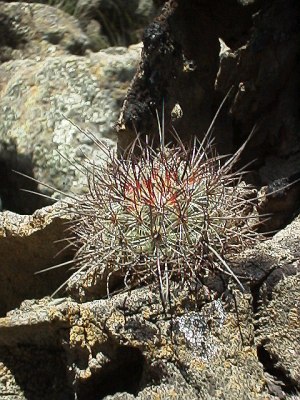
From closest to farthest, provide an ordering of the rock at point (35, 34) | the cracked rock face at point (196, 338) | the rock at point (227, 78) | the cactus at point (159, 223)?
the cracked rock face at point (196, 338), the cactus at point (159, 223), the rock at point (227, 78), the rock at point (35, 34)

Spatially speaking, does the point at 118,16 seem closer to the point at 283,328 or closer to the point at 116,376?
the point at 116,376

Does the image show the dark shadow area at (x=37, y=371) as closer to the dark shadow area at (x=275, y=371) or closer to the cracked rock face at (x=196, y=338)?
the cracked rock face at (x=196, y=338)

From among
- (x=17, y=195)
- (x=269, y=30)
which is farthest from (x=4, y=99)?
(x=269, y=30)

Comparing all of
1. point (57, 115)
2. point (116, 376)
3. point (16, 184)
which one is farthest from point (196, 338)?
point (57, 115)

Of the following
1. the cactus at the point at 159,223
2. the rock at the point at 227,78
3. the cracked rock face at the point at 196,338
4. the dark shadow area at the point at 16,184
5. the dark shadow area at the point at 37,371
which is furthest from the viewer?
the dark shadow area at the point at 16,184

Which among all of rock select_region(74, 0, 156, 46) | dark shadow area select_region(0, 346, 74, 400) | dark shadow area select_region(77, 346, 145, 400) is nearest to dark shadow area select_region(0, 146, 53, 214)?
dark shadow area select_region(0, 346, 74, 400)

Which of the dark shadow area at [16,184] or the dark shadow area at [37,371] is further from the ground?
the dark shadow area at [16,184]

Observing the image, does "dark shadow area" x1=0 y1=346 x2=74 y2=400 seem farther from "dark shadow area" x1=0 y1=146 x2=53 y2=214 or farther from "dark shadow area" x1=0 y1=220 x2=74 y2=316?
"dark shadow area" x1=0 y1=146 x2=53 y2=214

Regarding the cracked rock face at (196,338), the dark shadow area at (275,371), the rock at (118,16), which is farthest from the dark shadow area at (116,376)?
the rock at (118,16)
